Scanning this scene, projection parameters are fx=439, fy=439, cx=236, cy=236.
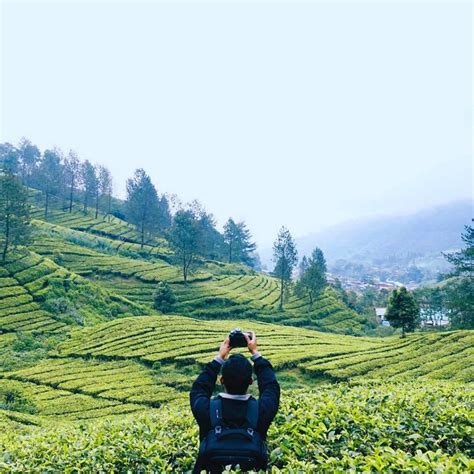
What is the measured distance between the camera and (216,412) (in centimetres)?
423

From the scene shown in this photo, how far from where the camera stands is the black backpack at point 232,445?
4.16 meters

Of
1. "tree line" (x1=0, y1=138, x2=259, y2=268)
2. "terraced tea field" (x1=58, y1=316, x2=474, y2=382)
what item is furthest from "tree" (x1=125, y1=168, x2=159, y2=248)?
"terraced tea field" (x1=58, y1=316, x2=474, y2=382)

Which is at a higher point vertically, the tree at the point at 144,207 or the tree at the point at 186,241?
the tree at the point at 144,207

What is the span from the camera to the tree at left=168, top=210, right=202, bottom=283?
50812 mm

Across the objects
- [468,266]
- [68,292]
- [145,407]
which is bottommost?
[145,407]

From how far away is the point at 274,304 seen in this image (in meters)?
48.9

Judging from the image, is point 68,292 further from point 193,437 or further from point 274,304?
point 193,437

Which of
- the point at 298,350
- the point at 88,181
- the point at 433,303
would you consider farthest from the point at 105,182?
the point at 298,350

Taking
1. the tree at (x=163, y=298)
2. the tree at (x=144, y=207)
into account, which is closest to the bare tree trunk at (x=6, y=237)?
the tree at (x=163, y=298)

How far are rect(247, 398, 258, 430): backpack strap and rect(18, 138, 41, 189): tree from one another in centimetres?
9351

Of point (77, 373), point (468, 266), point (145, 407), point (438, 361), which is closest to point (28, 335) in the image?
point (77, 373)

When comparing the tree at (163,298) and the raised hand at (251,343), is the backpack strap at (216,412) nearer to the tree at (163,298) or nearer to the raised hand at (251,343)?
the raised hand at (251,343)

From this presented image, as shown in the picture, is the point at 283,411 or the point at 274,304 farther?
the point at 274,304

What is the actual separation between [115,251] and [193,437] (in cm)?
5594
